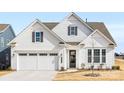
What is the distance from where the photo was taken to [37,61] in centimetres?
4247

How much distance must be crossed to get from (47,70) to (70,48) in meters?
4.12

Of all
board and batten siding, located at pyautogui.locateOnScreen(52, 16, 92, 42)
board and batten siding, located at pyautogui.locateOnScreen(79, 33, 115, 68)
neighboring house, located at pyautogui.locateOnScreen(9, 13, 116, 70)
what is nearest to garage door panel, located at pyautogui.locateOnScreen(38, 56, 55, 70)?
neighboring house, located at pyautogui.locateOnScreen(9, 13, 116, 70)

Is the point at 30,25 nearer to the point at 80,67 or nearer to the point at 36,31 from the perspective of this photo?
the point at 36,31

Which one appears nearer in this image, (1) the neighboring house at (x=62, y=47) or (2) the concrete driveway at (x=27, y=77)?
(2) the concrete driveway at (x=27, y=77)

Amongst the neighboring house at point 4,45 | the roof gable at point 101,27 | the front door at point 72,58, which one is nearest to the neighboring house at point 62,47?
the front door at point 72,58

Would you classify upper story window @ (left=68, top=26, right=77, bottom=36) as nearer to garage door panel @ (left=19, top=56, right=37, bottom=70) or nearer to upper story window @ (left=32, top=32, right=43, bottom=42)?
upper story window @ (left=32, top=32, right=43, bottom=42)

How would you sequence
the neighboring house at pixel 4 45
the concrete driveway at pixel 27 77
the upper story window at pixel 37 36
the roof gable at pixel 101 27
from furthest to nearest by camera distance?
the neighboring house at pixel 4 45 → the roof gable at pixel 101 27 → the upper story window at pixel 37 36 → the concrete driveway at pixel 27 77

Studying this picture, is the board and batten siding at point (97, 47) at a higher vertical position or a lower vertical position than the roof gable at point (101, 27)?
lower

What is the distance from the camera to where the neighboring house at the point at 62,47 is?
140ft

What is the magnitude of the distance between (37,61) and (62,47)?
328 centimetres

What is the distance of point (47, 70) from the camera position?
42.0 m

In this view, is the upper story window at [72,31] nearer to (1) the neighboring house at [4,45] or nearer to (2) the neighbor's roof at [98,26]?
(2) the neighbor's roof at [98,26]
